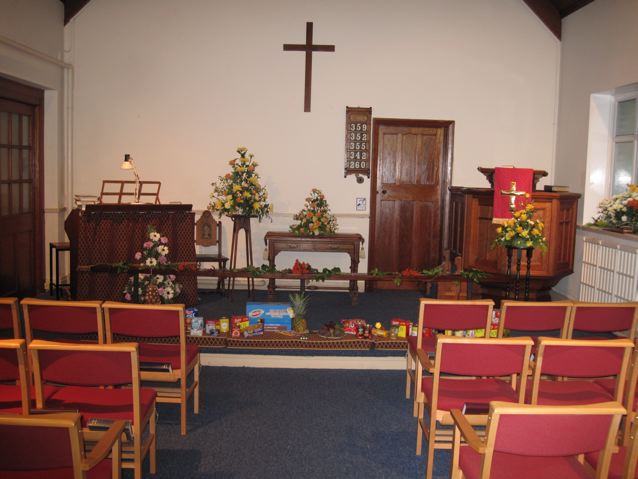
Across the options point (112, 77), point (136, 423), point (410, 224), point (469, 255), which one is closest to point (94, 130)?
point (112, 77)

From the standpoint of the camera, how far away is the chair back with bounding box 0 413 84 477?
2121 millimetres

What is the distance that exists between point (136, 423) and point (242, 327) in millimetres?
2166

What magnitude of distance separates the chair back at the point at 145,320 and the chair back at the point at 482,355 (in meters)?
1.55

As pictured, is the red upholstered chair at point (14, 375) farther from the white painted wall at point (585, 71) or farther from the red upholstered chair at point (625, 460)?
the white painted wall at point (585, 71)

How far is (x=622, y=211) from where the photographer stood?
6.58 metres

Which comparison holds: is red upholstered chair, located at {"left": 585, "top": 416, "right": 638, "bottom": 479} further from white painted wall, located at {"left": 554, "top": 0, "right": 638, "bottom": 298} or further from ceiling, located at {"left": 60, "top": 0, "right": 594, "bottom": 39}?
ceiling, located at {"left": 60, "top": 0, "right": 594, "bottom": 39}

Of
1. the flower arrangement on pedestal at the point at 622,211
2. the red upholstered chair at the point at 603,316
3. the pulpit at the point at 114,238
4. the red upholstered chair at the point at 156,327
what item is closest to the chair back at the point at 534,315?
the red upholstered chair at the point at 603,316

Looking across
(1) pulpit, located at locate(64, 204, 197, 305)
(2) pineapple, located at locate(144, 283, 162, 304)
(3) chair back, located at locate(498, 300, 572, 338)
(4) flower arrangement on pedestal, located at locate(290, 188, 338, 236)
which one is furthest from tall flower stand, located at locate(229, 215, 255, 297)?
(3) chair back, located at locate(498, 300, 572, 338)

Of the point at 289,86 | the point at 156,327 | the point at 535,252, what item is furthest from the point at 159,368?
the point at 289,86

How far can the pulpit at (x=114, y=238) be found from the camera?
641 cm

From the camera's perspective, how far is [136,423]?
3094 millimetres

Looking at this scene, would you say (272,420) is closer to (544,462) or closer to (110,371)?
(110,371)

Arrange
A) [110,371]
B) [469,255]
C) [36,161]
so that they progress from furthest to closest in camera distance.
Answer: [36,161] < [469,255] < [110,371]

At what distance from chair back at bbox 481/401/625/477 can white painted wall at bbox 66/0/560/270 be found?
6179 mm
